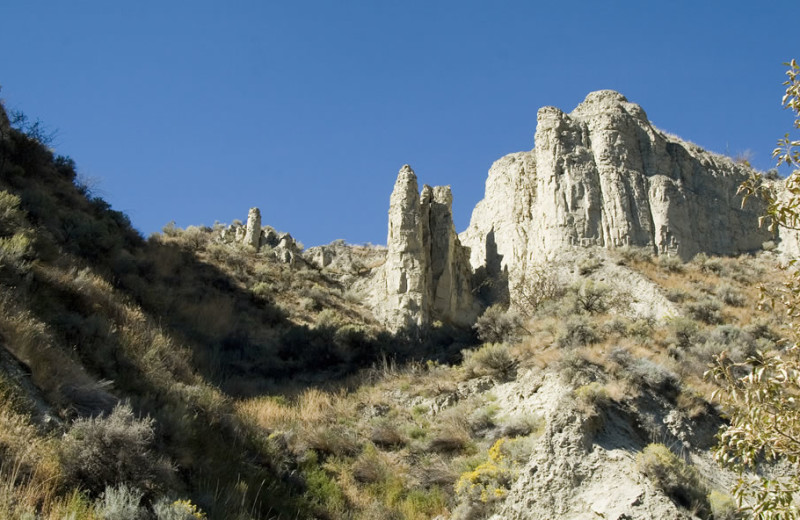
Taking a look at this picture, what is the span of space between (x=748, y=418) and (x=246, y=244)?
2829 cm

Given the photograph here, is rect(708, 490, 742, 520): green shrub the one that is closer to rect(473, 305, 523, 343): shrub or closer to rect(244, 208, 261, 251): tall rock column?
rect(473, 305, 523, 343): shrub

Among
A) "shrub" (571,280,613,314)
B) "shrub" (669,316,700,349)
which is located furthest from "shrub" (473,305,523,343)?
"shrub" (669,316,700,349)

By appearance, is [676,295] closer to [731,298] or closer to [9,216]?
[731,298]

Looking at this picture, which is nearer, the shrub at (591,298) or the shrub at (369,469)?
the shrub at (369,469)

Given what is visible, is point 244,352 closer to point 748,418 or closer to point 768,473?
point 768,473

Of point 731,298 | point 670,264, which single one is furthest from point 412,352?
point 731,298

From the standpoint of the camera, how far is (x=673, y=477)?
466 inches

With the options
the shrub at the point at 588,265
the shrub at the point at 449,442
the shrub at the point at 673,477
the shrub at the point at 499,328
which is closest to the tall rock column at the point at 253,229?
the shrub at the point at 588,265

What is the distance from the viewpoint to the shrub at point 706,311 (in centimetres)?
2080

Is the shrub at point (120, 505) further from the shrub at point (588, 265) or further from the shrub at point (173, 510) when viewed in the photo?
the shrub at point (588, 265)

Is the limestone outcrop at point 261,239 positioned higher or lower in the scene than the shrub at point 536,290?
higher

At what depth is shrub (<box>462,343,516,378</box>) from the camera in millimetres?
16766

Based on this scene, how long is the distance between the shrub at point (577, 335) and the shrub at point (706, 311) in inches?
194

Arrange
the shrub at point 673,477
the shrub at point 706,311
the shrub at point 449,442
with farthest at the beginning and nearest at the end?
1. the shrub at point 706,311
2. the shrub at point 449,442
3. the shrub at point 673,477
